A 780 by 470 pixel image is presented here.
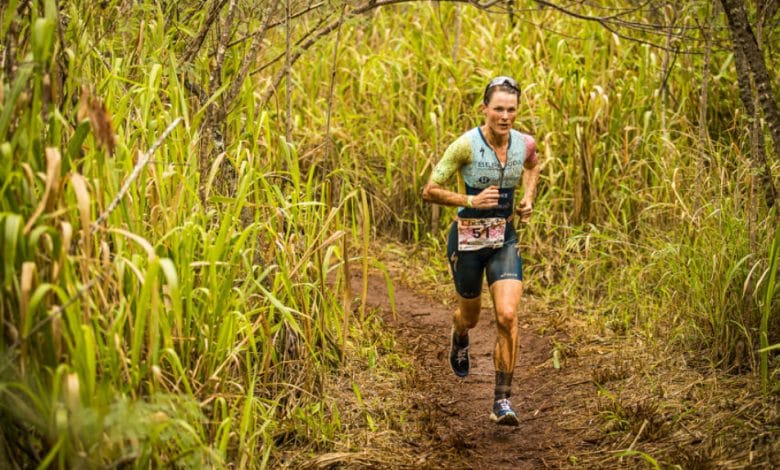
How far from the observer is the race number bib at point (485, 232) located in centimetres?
483

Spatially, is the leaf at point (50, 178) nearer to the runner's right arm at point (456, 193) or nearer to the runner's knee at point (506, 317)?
the runner's right arm at point (456, 193)

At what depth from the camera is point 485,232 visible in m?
4.84

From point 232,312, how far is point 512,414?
1708 millimetres

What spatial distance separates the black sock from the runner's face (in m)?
1.30

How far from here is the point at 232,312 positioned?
3.66 m

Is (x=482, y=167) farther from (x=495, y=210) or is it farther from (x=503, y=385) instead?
(x=503, y=385)

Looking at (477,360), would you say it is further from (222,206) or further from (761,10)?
(761,10)

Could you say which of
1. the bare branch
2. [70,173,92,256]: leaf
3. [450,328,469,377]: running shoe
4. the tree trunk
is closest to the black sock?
[450,328,469,377]: running shoe

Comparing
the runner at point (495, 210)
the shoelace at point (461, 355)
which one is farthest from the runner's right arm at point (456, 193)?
the shoelace at point (461, 355)

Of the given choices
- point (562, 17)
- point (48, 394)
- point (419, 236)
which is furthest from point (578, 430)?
point (562, 17)

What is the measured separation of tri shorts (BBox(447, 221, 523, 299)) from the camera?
4.79m

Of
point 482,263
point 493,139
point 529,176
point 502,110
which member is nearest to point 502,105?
point 502,110

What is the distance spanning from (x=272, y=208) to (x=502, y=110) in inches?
52.8

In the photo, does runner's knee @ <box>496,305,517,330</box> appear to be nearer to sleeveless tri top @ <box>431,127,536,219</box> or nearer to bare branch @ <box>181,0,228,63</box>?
sleeveless tri top @ <box>431,127,536,219</box>
